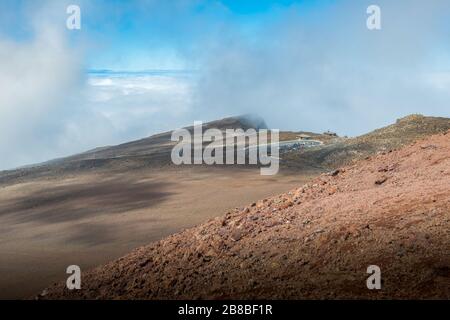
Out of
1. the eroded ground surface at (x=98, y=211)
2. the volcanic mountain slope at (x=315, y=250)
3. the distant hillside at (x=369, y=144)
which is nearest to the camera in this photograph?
the volcanic mountain slope at (x=315, y=250)

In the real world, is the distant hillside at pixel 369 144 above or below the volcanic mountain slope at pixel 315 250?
above

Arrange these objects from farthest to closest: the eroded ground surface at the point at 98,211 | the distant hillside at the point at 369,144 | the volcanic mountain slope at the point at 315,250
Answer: the distant hillside at the point at 369,144
the eroded ground surface at the point at 98,211
the volcanic mountain slope at the point at 315,250

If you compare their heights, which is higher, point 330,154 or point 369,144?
point 369,144

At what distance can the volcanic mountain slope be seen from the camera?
5.81 m

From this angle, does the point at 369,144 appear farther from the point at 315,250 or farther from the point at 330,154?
the point at 315,250

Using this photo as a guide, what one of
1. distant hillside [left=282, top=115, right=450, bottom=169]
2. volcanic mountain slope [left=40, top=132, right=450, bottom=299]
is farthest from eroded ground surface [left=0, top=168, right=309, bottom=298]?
distant hillside [left=282, top=115, right=450, bottom=169]

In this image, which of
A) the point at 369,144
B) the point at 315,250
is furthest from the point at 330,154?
the point at 315,250

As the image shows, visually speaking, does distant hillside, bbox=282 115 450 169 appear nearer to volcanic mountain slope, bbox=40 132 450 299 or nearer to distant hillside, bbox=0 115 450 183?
distant hillside, bbox=0 115 450 183

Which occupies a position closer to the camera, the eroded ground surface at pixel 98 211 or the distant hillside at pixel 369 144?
the eroded ground surface at pixel 98 211

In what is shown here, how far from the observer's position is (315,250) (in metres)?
6.72

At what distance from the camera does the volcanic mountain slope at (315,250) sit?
Answer: 5.81 meters

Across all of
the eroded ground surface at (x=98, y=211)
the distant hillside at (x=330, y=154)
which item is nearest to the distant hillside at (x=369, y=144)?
the distant hillside at (x=330, y=154)

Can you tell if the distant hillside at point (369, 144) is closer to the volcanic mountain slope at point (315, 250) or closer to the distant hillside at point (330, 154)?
the distant hillside at point (330, 154)

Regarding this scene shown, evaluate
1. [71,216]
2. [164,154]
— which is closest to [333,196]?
[71,216]
